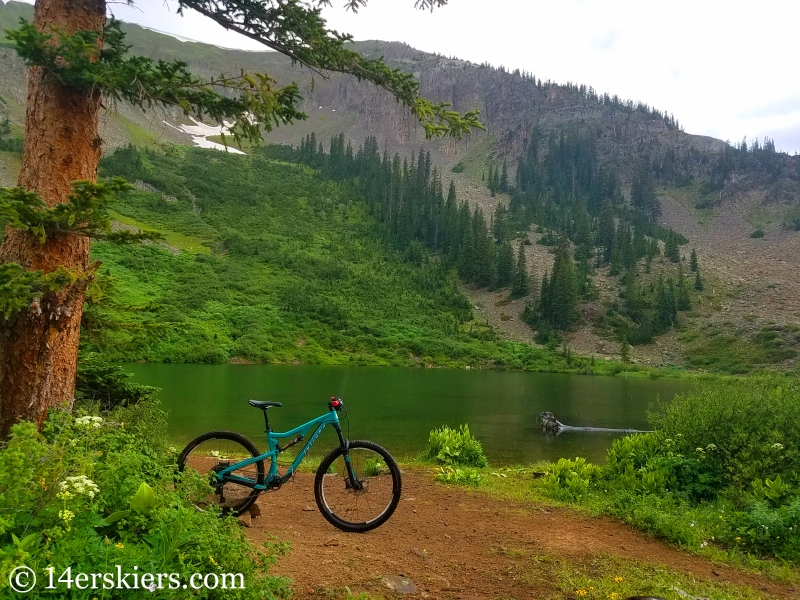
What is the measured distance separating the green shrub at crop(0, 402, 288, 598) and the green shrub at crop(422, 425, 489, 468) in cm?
858

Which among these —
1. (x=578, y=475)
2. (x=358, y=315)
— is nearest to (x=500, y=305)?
(x=358, y=315)

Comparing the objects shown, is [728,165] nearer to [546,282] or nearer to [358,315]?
[546,282]

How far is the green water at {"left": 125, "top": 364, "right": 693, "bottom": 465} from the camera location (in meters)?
19.6

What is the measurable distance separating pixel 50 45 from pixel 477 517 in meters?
7.36

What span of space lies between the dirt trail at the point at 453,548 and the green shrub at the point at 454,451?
3908 mm

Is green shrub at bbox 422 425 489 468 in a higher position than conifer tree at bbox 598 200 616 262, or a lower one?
lower

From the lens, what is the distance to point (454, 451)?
1219 centimetres

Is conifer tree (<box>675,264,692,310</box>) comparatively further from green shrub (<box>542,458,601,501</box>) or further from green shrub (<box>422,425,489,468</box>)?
green shrub (<box>542,458,601,501</box>)

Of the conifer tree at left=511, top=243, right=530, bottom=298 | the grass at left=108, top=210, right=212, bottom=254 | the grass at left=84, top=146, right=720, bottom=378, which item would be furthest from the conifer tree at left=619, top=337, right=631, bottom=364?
the grass at left=108, top=210, right=212, bottom=254

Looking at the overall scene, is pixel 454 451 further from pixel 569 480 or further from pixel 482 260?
pixel 482 260

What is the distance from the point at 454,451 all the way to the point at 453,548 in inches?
251

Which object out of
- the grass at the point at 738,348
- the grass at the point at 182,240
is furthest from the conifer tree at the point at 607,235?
the grass at the point at 182,240

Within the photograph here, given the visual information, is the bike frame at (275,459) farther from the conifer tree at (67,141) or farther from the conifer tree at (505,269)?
the conifer tree at (505,269)

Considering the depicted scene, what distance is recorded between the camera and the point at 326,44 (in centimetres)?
588
